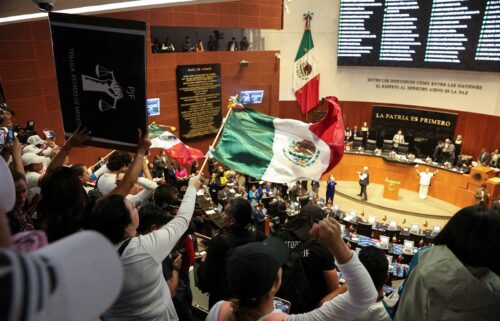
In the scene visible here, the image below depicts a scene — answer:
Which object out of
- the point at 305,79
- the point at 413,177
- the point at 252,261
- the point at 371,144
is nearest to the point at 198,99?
the point at 305,79

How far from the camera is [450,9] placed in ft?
43.1

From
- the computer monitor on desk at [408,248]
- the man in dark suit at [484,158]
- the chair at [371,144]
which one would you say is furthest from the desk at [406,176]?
the computer monitor on desk at [408,248]

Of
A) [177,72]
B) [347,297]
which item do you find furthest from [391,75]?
[347,297]

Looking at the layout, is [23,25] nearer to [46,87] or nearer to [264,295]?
[46,87]

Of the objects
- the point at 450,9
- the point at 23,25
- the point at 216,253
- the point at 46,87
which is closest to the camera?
the point at 216,253

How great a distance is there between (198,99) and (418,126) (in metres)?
9.21

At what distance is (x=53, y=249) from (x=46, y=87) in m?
12.1

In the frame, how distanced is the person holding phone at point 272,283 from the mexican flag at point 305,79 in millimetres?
16763

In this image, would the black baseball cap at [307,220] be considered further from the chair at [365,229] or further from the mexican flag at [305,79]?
the mexican flag at [305,79]

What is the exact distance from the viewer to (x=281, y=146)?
5391 millimetres

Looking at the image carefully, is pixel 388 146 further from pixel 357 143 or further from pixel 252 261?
pixel 252 261

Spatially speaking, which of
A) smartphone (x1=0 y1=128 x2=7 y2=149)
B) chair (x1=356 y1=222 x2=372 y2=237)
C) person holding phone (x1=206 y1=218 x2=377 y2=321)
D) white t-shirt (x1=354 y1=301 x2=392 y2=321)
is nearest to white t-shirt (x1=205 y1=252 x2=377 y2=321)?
person holding phone (x1=206 y1=218 x2=377 y2=321)

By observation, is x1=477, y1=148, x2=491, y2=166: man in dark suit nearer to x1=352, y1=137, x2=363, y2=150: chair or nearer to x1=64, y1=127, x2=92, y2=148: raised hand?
x1=352, y1=137, x2=363, y2=150: chair

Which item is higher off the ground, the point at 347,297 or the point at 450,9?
the point at 450,9
